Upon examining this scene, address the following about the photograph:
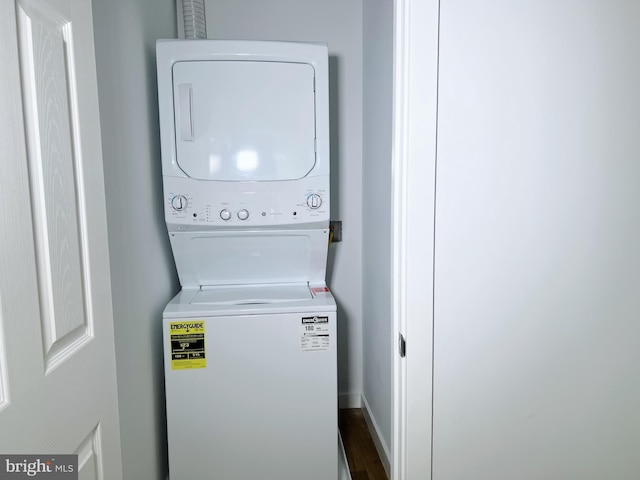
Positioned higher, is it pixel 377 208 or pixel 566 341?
pixel 377 208

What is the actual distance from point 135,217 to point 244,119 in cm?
60

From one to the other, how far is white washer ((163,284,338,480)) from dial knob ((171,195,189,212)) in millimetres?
389

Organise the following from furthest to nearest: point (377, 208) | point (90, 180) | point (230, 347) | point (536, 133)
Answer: point (377, 208) → point (230, 347) → point (536, 133) → point (90, 180)

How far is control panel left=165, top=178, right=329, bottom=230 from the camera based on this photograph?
1536mm

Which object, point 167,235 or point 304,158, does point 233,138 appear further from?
point 167,235

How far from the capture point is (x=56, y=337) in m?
0.63

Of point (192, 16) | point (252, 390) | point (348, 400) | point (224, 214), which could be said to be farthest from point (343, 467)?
point (192, 16)

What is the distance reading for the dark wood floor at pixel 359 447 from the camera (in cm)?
170

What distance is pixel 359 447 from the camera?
187 cm

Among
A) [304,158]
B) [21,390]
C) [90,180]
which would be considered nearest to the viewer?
[21,390]

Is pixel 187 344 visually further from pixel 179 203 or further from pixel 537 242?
pixel 537 242

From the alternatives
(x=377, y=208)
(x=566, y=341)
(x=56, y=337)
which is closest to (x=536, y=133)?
(x=566, y=341)

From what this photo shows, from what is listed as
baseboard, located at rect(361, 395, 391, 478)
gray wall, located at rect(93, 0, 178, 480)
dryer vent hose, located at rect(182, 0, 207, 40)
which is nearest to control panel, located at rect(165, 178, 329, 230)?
gray wall, located at rect(93, 0, 178, 480)

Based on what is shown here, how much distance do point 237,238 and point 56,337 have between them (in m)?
1.04
